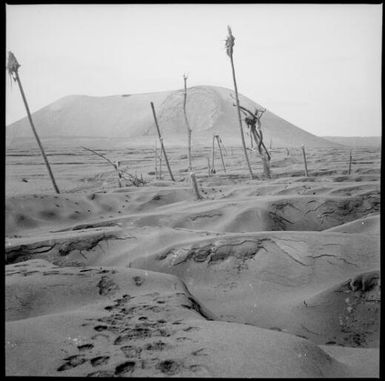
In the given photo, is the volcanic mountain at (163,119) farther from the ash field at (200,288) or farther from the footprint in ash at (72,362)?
the footprint in ash at (72,362)

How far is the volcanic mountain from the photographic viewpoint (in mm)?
27688

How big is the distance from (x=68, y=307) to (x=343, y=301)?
5.60 ft

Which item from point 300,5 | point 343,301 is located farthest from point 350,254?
point 300,5

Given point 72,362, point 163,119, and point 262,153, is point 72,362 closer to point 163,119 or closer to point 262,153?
point 262,153

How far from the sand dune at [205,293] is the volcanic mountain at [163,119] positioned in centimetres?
2057

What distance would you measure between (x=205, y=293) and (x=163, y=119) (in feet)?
95.1

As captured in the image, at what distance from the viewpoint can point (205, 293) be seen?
274 centimetres

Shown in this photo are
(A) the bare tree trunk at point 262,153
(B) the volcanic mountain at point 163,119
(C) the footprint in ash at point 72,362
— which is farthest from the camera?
(B) the volcanic mountain at point 163,119

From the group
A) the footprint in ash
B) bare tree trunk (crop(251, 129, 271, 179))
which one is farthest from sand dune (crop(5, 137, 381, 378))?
bare tree trunk (crop(251, 129, 271, 179))

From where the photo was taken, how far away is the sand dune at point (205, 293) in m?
1.55

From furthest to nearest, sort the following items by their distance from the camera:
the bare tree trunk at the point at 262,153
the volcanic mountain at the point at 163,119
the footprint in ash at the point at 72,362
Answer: the volcanic mountain at the point at 163,119, the bare tree trunk at the point at 262,153, the footprint in ash at the point at 72,362

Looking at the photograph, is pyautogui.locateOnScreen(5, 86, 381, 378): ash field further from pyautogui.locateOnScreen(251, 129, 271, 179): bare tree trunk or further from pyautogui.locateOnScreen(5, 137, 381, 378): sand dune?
pyautogui.locateOnScreen(251, 129, 271, 179): bare tree trunk

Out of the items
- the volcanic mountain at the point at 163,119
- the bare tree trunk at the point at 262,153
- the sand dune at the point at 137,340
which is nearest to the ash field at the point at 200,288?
the sand dune at the point at 137,340

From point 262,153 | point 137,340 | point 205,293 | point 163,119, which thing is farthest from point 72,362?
point 163,119
